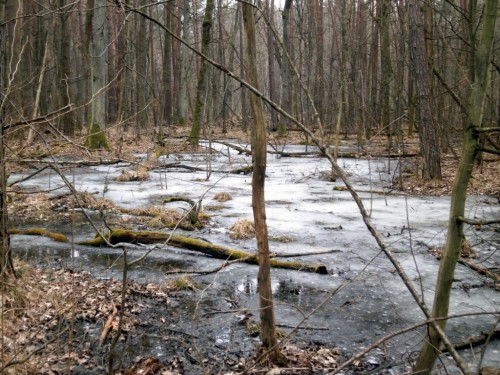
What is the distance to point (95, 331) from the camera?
4.64 m

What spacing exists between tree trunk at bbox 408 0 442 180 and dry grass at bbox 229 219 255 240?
6222 mm

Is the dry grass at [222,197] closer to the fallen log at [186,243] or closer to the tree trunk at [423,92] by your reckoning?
the fallen log at [186,243]

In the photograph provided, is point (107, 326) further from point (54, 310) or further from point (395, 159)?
point (395, 159)

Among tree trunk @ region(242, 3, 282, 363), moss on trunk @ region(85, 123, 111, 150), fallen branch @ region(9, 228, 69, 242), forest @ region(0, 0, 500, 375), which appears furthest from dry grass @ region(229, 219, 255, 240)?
moss on trunk @ region(85, 123, 111, 150)

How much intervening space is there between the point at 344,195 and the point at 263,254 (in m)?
8.59

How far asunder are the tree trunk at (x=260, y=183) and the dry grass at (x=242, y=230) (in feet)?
13.0

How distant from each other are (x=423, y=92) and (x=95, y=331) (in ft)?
32.6

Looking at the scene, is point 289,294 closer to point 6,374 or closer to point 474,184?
point 6,374

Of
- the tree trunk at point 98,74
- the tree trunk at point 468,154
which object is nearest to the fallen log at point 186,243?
the tree trunk at point 468,154

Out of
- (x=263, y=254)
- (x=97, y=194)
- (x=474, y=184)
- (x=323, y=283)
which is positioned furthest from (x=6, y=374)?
A: (x=474, y=184)

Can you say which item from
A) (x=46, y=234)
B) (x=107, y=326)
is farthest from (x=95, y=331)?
(x=46, y=234)

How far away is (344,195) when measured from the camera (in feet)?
39.6

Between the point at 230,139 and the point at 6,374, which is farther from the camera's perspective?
the point at 230,139

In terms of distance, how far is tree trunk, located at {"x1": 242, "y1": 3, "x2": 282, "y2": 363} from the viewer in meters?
3.50
